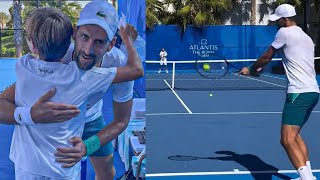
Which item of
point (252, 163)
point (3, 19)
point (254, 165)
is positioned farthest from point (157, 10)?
point (3, 19)

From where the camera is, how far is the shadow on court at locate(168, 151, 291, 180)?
19.0ft

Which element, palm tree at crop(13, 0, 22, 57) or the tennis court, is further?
the tennis court

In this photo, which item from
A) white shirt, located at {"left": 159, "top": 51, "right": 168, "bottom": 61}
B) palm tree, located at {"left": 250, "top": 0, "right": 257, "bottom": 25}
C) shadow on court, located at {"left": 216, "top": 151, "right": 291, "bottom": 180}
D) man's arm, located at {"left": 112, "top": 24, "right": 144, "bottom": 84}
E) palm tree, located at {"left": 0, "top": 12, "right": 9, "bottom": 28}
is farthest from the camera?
palm tree, located at {"left": 250, "top": 0, "right": 257, "bottom": 25}

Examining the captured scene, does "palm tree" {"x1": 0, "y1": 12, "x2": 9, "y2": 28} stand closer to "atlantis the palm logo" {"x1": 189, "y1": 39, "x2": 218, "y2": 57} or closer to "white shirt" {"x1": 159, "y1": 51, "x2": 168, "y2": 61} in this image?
"white shirt" {"x1": 159, "y1": 51, "x2": 168, "y2": 61}

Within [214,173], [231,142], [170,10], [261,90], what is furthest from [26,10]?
[170,10]

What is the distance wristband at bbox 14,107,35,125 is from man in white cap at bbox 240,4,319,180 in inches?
99.6

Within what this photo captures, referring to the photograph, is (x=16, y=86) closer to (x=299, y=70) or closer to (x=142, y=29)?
(x=142, y=29)

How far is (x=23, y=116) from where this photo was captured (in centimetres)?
284

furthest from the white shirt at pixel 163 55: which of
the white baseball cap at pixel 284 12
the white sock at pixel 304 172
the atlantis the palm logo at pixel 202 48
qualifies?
the white sock at pixel 304 172

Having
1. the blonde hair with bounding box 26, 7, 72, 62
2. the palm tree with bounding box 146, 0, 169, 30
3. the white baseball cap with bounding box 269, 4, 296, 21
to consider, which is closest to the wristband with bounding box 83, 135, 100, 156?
the blonde hair with bounding box 26, 7, 72, 62

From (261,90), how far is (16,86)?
1402 centimetres

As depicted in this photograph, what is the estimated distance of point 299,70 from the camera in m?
4.89

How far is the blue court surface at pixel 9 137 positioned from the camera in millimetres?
2967

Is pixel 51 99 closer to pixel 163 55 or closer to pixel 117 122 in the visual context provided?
pixel 117 122
